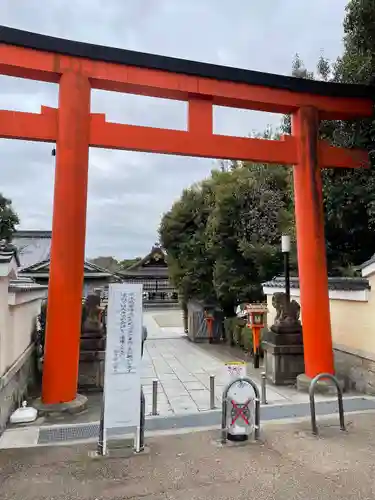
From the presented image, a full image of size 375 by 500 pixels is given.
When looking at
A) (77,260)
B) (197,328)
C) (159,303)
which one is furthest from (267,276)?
(159,303)

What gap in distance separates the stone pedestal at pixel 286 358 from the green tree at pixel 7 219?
824 inches

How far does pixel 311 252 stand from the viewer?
25.9 feet

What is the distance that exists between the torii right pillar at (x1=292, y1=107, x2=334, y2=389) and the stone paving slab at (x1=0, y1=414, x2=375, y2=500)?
2.38 meters

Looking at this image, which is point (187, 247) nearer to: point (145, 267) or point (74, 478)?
point (74, 478)

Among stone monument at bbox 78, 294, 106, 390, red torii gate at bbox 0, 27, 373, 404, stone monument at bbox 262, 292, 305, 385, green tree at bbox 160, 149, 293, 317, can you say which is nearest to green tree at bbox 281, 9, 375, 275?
red torii gate at bbox 0, 27, 373, 404

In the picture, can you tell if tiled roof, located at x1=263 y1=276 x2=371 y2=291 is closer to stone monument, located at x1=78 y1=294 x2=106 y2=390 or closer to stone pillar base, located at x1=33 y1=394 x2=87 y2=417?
stone monument, located at x1=78 y1=294 x2=106 y2=390

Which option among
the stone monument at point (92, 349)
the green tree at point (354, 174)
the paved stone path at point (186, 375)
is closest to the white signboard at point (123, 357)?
the paved stone path at point (186, 375)

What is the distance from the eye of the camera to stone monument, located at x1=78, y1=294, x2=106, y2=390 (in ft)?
27.0

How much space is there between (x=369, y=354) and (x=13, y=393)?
6.40 metres

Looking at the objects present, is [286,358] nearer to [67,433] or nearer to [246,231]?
[67,433]

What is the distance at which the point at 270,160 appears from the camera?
315 inches

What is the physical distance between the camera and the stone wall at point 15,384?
223 inches

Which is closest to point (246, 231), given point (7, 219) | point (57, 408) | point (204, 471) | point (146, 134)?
point (146, 134)

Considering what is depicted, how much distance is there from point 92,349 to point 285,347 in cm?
419
